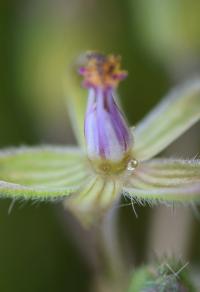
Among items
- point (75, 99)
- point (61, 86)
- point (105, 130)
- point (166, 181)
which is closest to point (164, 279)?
point (166, 181)

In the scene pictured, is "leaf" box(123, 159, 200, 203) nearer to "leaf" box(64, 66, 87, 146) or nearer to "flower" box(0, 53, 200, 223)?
"flower" box(0, 53, 200, 223)

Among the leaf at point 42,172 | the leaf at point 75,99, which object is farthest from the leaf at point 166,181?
the leaf at point 75,99

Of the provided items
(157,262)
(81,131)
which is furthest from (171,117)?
(157,262)

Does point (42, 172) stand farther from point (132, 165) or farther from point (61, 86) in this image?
point (61, 86)

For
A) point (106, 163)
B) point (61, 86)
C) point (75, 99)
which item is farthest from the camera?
point (61, 86)

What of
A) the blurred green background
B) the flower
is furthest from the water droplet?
the blurred green background

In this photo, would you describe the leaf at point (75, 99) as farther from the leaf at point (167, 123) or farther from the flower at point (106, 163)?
the leaf at point (167, 123)

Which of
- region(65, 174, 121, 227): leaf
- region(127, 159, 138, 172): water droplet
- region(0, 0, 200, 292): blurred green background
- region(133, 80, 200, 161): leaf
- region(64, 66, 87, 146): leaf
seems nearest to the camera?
region(65, 174, 121, 227): leaf

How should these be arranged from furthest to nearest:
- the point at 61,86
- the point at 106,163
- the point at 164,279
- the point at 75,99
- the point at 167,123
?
the point at 61,86, the point at 75,99, the point at 167,123, the point at 106,163, the point at 164,279
